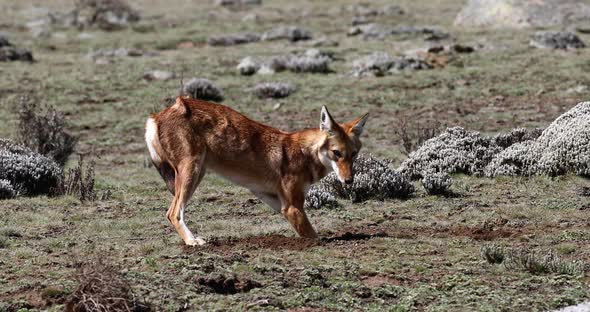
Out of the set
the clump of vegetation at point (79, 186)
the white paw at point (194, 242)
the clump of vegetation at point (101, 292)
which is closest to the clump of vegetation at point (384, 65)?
the clump of vegetation at point (79, 186)

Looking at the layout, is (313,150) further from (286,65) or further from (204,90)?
(286,65)

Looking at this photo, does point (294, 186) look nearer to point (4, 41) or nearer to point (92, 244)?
point (92, 244)

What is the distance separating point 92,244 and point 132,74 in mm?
15184

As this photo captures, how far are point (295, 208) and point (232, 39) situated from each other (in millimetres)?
22481

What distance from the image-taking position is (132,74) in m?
25.2

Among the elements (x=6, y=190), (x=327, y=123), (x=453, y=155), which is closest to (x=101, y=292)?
(x=327, y=123)

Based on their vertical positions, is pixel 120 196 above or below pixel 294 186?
below

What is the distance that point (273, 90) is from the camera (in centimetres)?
2258

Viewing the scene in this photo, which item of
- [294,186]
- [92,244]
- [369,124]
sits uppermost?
[294,186]

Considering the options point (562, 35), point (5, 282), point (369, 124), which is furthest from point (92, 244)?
point (562, 35)

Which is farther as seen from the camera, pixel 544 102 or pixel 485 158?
pixel 544 102

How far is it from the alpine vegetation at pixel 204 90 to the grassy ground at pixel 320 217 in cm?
44

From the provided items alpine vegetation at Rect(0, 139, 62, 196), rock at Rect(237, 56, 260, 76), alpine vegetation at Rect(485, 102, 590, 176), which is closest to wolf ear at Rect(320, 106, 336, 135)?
alpine vegetation at Rect(485, 102, 590, 176)

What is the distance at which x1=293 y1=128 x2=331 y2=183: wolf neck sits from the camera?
33.6 feet
